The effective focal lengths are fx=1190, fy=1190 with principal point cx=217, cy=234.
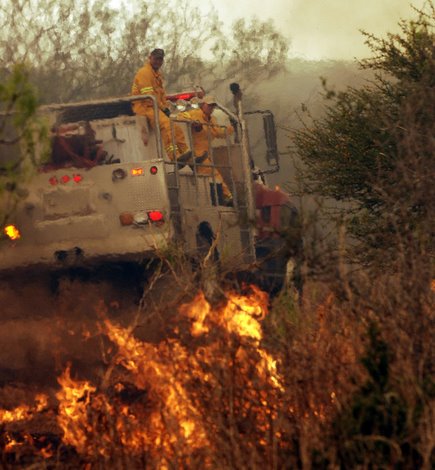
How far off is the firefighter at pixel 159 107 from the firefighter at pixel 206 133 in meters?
0.39

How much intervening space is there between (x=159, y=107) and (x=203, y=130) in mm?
1050

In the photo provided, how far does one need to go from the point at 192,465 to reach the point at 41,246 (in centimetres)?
659

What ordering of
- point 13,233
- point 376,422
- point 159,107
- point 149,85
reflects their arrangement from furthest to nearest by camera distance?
point 149,85 < point 159,107 < point 13,233 < point 376,422

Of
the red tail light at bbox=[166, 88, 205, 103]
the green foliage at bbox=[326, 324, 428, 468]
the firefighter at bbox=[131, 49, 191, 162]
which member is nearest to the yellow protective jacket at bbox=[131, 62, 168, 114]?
the firefighter at bbox=[131, 49, 191, 162]

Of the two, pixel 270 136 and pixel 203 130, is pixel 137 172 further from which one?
pixel 270 136

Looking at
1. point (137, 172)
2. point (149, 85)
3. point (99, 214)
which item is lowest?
point (99, 214)

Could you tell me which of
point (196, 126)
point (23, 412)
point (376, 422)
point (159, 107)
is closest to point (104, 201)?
point (159, 107)

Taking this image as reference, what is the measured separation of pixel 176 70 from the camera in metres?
32.7

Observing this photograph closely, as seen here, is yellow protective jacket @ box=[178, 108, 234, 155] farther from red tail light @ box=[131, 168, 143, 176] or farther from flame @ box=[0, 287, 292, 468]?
flame @ box=[0, 287, 292, 468]

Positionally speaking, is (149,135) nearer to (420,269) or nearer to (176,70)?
(420,269)

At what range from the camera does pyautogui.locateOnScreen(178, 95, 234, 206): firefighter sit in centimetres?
1444

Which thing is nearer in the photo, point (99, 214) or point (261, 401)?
point (261, 401)

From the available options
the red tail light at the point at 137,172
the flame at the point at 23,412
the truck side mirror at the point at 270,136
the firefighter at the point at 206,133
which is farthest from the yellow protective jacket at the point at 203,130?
the flame at the point at 23,412

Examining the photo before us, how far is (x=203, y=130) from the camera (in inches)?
576
